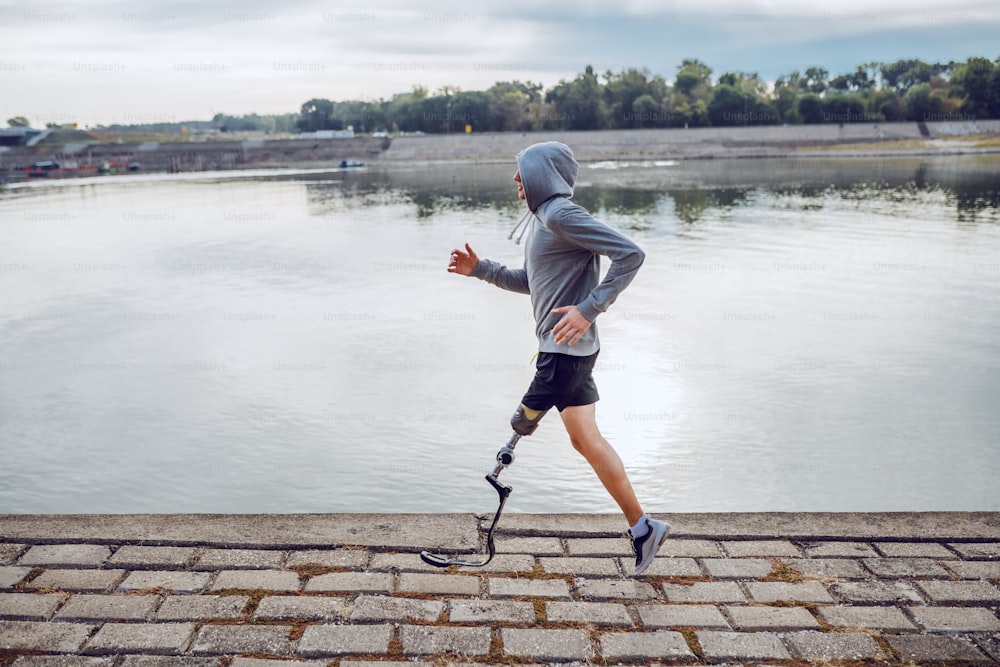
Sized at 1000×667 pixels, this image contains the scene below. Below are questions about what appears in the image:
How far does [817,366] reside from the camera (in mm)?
8797

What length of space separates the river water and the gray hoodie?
6.73ft

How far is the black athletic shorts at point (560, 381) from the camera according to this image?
3.98 metres

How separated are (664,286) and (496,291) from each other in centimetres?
273

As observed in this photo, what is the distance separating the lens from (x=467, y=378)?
859cm

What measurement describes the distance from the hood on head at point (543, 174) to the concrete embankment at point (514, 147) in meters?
74.8

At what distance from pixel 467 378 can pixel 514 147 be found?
8357cm

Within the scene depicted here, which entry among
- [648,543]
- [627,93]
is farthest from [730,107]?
[648,543]

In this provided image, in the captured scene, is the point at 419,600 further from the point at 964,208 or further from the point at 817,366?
the point at 964,208

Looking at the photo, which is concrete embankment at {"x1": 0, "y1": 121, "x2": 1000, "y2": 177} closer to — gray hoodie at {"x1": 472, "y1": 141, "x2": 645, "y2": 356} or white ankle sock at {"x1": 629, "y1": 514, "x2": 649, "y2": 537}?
gray hoodie at {"x1": 472, "y1": 141, "x2": 645, "y2": 356}

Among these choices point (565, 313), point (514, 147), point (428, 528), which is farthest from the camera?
point (514, 147)

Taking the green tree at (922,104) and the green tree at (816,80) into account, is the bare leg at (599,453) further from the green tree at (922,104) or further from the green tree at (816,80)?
the green tree at (816,80)

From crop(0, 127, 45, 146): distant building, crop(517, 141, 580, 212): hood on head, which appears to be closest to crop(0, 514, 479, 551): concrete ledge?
crop(517, 141, 580, 212): hood on head

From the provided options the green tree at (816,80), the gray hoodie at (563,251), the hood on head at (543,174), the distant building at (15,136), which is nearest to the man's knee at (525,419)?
the gray hoodie at (563,251)

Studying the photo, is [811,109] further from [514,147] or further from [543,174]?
[543,174]
